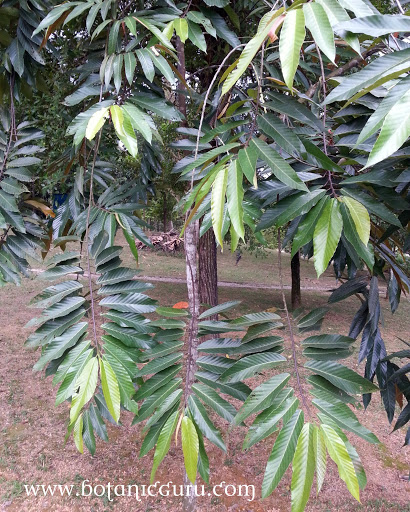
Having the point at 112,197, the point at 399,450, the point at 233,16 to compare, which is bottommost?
the point at 399,450

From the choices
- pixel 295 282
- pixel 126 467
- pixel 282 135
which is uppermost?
pixel 282 135

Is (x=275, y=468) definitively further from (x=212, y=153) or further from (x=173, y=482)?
(x=173, y=482)

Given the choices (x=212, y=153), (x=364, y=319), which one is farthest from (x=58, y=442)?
(x=212, y=153)

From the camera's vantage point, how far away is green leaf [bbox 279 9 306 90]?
54cm

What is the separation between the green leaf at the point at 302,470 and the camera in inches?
24.0

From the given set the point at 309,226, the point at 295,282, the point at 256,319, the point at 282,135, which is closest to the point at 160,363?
the point at 256,319

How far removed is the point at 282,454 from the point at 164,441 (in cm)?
30

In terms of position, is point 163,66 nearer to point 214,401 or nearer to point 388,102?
point 388,102

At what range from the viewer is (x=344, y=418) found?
69cm

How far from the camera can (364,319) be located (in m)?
1.46

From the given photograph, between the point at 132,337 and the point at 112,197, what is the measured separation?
58 centimetres

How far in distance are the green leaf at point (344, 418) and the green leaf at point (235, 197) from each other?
384 millimetres

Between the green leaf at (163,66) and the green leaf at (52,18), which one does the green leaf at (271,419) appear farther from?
the green leaf at (52,18)

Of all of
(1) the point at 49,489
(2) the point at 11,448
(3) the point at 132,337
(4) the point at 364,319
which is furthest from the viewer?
(2) the point at 11,448
